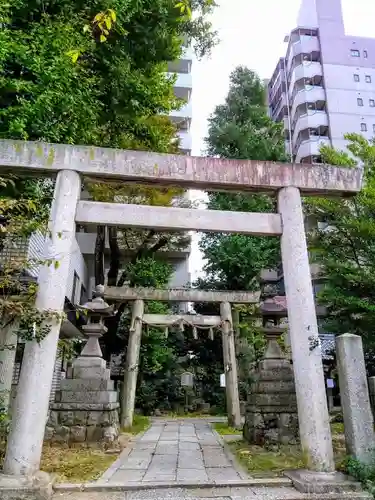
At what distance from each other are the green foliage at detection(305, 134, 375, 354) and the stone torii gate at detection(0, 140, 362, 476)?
23.3 feet

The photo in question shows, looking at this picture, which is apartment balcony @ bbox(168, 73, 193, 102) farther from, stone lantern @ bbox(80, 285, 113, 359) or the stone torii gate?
the stone torii gate

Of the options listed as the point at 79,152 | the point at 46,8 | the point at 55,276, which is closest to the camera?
the point at 55,276

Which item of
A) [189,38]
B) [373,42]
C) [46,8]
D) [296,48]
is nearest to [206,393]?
[189,38]

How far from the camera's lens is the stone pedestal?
817 centimetres

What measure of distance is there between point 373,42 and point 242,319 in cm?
2900

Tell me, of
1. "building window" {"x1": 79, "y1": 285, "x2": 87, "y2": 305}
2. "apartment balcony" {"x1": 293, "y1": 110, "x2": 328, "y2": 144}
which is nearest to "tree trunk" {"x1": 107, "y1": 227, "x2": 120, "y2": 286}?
"building window" {"x1": 79, "y1": 285, "x2": 87, "y2": 305}

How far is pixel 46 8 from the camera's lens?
27.5 ft

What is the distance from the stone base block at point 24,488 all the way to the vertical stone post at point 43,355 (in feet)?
0.49

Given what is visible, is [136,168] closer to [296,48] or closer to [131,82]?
[131,82]

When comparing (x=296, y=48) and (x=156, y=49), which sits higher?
(x=296, y=48)

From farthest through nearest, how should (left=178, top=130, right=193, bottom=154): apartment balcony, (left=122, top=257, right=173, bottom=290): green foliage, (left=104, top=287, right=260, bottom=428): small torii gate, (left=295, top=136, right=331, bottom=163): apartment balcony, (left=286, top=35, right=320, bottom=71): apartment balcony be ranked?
(left=286, top=35, right=320, bottom=71): apartment balcony
(left=295, top=136, right=331, bottom=163): apartment balcony
(left=178, top=130, right=193, bottom=154): apartment balcony
(left=122, top=257, right=173, bottom=290): green foliage
(left=104, top=287, right=260, bottom=428): small torii gate

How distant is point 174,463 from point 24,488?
2.86m

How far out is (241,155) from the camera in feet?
64.2

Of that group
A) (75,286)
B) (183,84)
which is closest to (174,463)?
(75,286)
